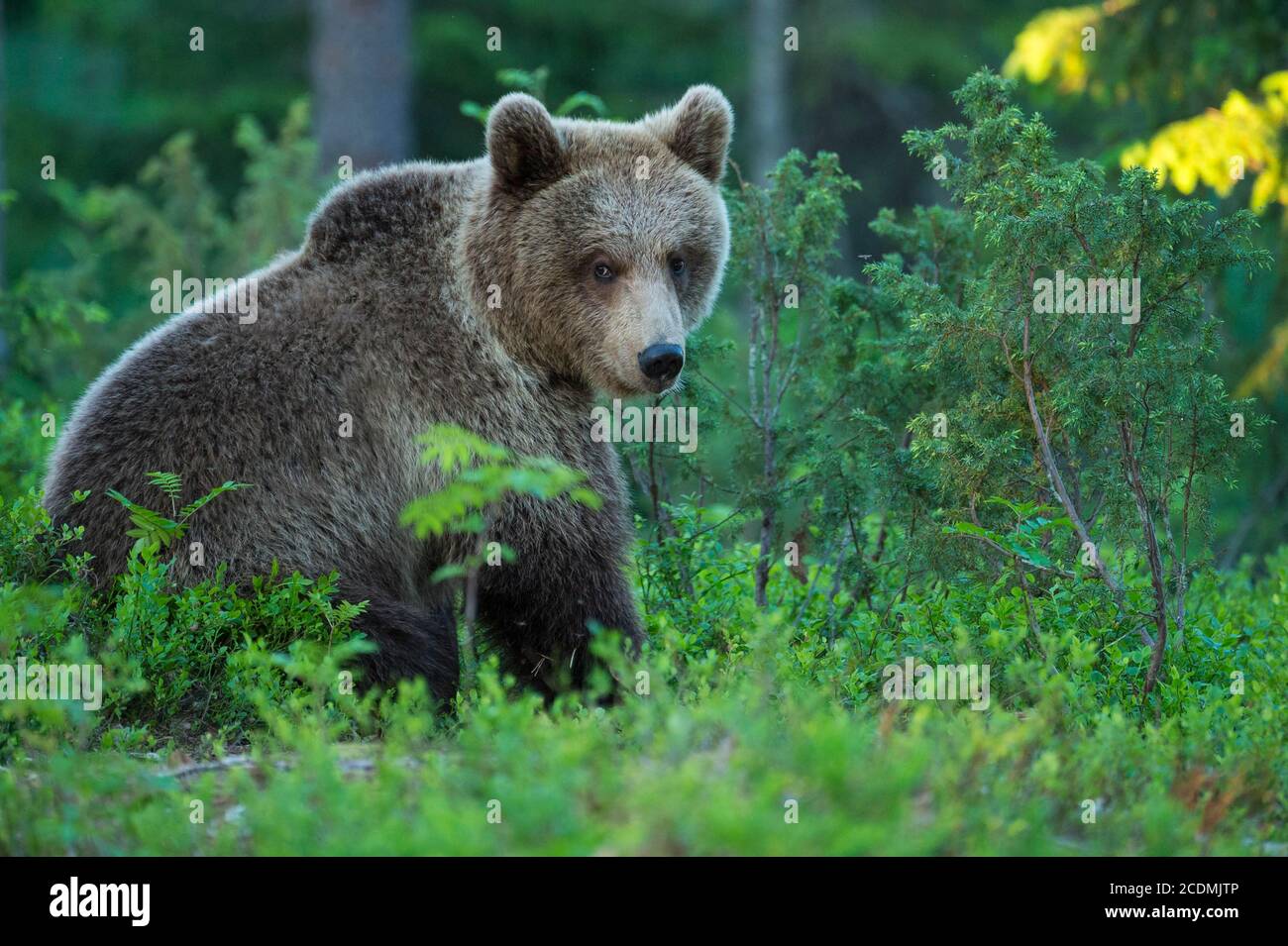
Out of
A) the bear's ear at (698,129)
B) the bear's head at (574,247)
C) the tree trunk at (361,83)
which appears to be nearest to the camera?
the bear's head at (574,247)

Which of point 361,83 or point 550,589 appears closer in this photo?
point 550,589

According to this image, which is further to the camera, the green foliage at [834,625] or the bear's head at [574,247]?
the bear's head at [574,247]

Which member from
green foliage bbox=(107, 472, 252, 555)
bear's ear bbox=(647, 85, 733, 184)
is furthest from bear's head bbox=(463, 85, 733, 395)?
green foliage bbox=(107, 472, 252, 555)

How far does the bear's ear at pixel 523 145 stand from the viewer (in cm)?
604

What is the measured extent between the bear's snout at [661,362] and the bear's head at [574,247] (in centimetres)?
6

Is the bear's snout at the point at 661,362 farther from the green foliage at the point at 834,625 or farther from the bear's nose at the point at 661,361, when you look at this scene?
the green foliage at the point at 834,625

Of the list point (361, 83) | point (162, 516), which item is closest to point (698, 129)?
point (162, 516)

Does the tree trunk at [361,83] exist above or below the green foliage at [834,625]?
above

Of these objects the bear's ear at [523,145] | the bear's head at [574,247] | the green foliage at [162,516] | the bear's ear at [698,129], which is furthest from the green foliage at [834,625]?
the bear's ear at [523,145]

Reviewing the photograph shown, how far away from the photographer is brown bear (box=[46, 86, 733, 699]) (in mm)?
5777

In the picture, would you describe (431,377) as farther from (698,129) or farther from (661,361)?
(698,129)

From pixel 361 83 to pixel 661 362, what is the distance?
9.48 meters

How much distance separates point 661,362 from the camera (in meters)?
5.93

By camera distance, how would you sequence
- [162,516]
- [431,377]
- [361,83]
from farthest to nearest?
[361,83]
[431,377]
[162,516]
